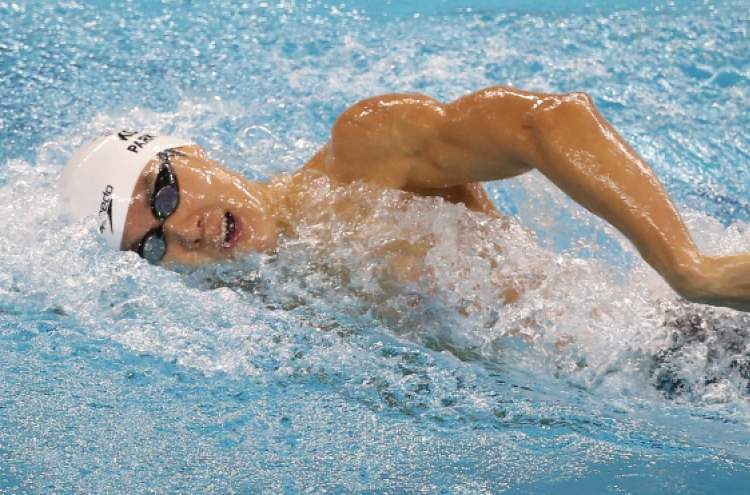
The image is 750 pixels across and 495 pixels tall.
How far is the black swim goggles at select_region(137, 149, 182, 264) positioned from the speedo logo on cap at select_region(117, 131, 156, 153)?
0.34 ft

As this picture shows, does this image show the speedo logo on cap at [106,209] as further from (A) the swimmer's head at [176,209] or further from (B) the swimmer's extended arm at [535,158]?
(B) the swimmer's extended arm at [535,158]

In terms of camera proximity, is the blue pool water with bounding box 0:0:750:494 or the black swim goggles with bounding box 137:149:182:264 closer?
the blue pool water with bounding box 0:0:750:494

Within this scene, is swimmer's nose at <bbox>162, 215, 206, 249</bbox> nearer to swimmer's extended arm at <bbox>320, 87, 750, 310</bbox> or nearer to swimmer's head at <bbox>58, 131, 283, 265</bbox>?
swimmer's head at <bbox>58, 131, 283, 265</bbox>

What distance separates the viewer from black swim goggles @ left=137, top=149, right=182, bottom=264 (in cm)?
221

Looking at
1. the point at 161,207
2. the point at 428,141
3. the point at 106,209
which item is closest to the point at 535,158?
the point at 428,141

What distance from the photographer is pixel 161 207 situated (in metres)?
2.22

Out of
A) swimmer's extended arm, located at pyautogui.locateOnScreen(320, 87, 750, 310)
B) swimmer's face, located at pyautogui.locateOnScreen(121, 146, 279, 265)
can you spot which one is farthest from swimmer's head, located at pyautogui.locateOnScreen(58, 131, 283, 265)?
swimmer's extended arm, located at pyautogui.locateOnScreen(320, 87, 750, 310)

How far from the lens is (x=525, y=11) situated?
4582 mm

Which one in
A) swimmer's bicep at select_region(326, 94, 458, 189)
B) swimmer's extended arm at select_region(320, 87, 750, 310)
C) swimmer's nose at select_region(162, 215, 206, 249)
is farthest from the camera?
swimmer's nose at select_region(162, 215, 206, 249)

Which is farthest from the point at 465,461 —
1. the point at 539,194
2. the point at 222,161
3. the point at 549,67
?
the point at 549,67

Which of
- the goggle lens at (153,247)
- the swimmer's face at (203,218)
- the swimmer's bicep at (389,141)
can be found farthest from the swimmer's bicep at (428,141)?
the goggle lens at (153,247)

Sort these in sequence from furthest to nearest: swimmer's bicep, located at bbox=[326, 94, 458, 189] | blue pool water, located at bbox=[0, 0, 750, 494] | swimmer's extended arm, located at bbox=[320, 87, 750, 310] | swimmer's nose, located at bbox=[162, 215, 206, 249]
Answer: swimmer's nose, located at bbox=[162, 215, 206, 249] → swimmer's bicep, located at bbox=[326, 94, 458, 189] → blue pool water, located at bbox=[0, 0, 750, 494] → swimmer's extended arm, located at bbox=[320, 87, 750, 310]

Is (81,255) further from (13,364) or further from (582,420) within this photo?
(582,420)

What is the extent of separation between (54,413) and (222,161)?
5.03 feet
